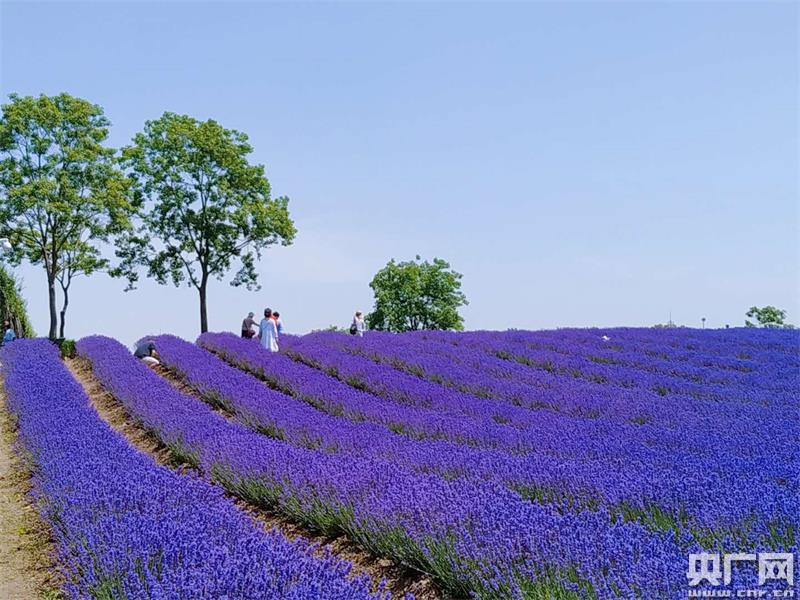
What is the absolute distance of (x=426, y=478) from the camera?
17.4 feet

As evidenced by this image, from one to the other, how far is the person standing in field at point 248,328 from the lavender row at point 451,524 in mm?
10835

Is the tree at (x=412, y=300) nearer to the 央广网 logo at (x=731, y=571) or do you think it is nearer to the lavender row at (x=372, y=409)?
the lavender row at (x=372, y=409)

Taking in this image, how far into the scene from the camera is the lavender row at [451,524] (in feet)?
10.5

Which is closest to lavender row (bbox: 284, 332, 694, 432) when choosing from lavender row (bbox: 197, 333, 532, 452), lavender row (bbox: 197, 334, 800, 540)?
lavender row (bbox: 197, 334, 800, 540)

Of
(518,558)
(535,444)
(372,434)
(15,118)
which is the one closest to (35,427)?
(372,434)

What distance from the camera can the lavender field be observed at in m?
3.41

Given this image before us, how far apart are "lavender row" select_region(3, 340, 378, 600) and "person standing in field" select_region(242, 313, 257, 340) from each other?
427 inches

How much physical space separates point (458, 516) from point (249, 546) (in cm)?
111

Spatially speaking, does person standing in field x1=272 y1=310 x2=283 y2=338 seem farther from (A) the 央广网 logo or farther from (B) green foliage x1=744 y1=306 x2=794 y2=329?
(B) green foliage x1=744 y1=306 x2=794 y2=329

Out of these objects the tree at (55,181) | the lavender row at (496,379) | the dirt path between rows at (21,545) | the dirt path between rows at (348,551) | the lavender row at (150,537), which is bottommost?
the dirt path between rows at (21,545)

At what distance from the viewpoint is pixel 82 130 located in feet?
96.8

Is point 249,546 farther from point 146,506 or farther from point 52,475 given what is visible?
point 52,475

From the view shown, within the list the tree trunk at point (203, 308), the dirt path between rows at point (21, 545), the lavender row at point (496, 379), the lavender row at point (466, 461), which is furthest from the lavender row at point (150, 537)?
the tree trunk at point (203, 308)

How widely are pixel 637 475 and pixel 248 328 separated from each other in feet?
46.7
